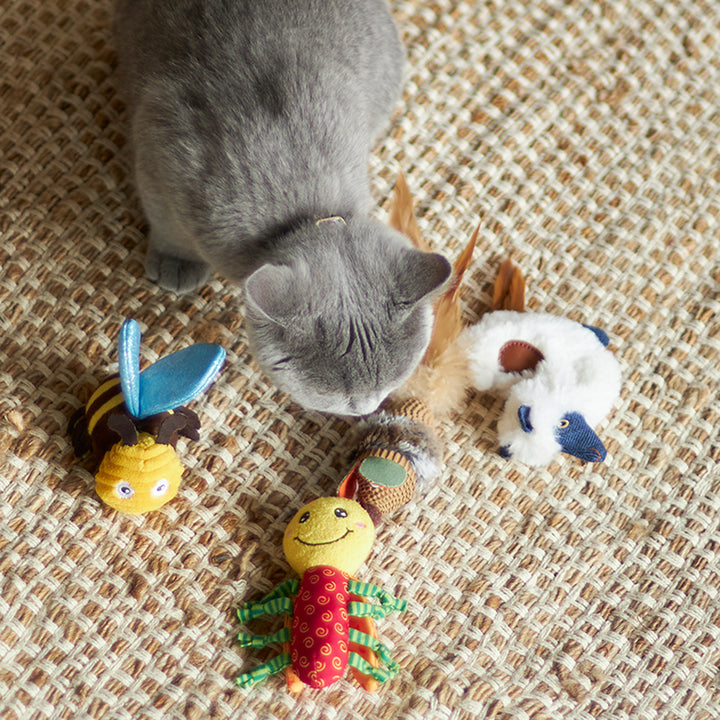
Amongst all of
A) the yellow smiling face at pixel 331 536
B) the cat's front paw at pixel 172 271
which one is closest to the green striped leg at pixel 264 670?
the yellow smiling face at pixel 331 536

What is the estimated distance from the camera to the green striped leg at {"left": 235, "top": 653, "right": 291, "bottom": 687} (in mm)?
910

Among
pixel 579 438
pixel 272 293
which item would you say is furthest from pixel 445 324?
pixel 272 293

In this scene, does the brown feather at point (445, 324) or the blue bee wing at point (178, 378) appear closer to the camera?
the blue bee wing at point (178, 378)

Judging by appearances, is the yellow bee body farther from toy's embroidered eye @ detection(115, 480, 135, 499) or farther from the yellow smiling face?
the yellow smiling face

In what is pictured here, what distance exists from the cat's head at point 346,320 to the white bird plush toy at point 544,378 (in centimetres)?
22

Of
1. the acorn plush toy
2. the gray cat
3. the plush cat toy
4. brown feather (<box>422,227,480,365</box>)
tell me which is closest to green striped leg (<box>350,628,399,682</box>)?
the acorn plush toy

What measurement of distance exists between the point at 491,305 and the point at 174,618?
0.68 m

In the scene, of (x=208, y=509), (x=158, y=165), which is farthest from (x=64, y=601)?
(x=158, y=165)

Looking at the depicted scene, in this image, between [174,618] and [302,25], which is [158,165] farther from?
[174,618]

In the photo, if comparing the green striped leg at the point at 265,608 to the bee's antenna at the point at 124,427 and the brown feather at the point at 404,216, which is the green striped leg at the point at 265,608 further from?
the brown feather at the point at 404,216

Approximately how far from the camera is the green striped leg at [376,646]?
902 mm

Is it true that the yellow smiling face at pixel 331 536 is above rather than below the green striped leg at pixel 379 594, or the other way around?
above

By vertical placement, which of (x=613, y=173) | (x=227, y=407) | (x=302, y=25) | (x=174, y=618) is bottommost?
(x=174, y=618)

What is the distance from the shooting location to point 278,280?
31.8 inches
